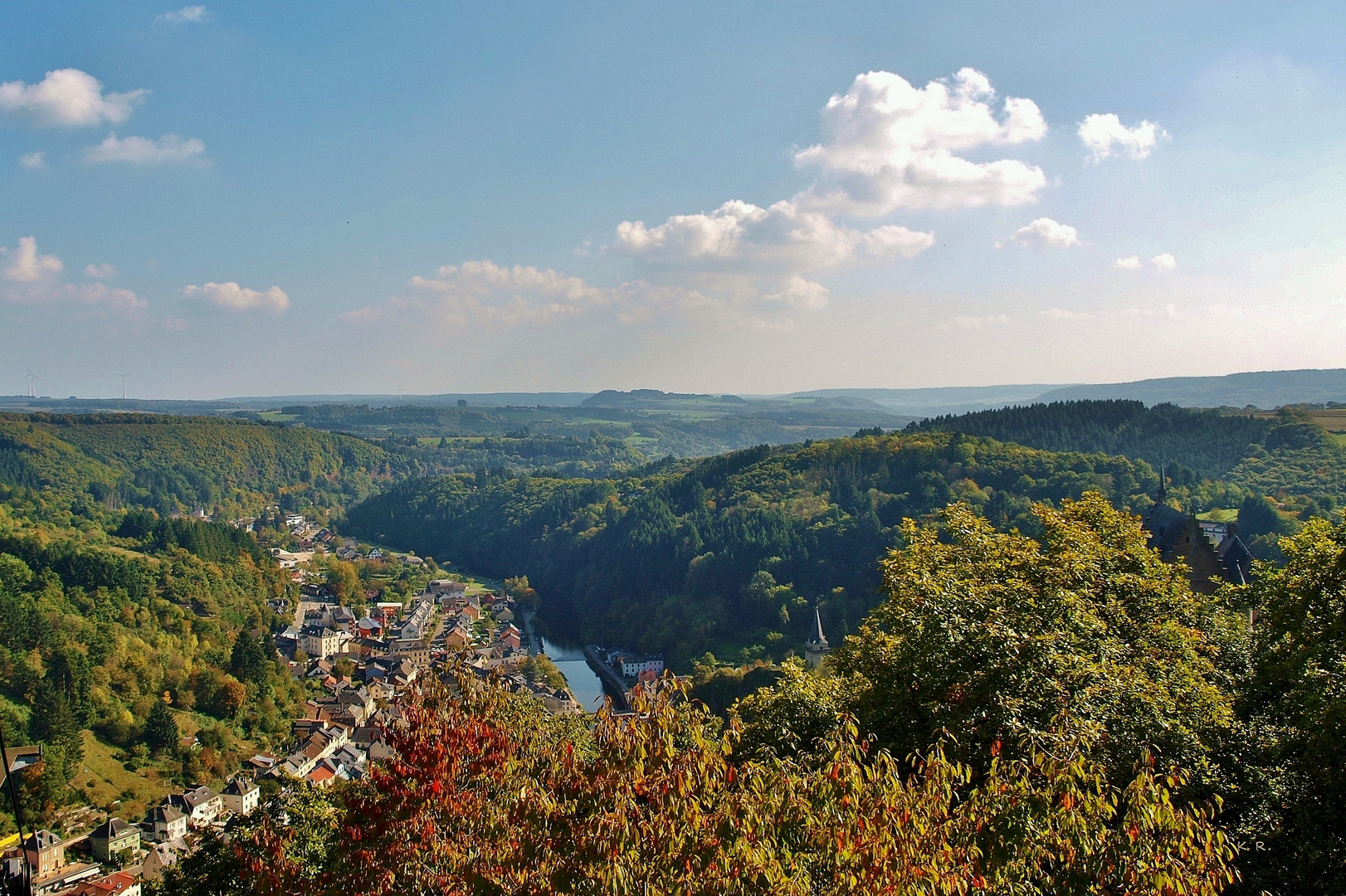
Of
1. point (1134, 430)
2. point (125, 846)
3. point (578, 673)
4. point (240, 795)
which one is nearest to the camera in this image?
point (125, 846)

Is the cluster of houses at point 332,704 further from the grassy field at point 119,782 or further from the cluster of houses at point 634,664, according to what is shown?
the grassy field at point 119,782

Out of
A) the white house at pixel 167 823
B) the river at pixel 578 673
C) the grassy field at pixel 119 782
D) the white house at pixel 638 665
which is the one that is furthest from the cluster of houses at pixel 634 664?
the white house at pixel 167 823

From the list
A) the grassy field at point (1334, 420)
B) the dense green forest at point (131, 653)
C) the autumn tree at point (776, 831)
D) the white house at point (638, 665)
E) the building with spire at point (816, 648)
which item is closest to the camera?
the autumn tree at point (776, 831)

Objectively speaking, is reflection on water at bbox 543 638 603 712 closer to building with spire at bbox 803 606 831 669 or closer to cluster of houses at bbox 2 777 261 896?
building with spire at bbox 803 606 831 669

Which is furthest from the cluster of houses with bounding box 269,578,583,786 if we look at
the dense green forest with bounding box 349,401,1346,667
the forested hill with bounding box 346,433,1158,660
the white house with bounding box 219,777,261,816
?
the dense green forest with bounding box 349,401,1346,667

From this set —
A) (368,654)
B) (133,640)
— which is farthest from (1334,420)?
(133,640)

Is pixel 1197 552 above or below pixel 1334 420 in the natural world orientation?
below

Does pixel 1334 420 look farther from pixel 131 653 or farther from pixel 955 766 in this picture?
pixel 131 653

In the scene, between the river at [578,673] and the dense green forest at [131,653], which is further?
the river at [578,673]
